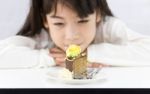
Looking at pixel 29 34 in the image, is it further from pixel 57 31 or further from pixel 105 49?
pixel 105 49

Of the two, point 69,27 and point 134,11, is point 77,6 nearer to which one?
point 69,27

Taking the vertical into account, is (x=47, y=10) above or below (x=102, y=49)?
above

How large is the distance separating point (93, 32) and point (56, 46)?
0.15 metres

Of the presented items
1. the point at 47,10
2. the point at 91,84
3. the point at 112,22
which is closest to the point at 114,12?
the point at 112,22

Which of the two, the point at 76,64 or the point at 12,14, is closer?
the point at 76,64

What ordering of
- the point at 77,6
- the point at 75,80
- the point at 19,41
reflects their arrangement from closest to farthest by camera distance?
the point at 75,80 < the point at 77,6 < the point at 19,41

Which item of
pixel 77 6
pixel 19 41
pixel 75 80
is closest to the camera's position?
pixel 75 80

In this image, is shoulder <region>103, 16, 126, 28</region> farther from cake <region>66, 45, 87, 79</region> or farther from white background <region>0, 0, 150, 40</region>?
cake <region>66, 45, 87, 79</region>

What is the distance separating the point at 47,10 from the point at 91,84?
363 mm

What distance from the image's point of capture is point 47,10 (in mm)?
1345

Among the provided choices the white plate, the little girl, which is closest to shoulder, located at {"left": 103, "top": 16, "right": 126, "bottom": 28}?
the little girl

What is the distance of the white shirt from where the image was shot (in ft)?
4.46

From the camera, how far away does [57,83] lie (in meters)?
1.13

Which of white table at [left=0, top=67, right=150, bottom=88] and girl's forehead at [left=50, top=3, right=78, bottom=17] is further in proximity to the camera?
girl's forehead at [left=50, top=3, right=78, bottom=17]
